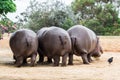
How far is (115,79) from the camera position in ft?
35.3

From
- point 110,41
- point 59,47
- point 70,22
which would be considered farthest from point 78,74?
point 70,22

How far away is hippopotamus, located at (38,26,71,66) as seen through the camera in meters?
15.0

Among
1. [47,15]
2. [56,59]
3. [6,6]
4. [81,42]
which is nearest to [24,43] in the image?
[56,59]

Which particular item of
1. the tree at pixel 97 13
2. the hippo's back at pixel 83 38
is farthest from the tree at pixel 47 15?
the hippo's back at pixel 83 38

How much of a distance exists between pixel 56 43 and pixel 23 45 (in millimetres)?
1147

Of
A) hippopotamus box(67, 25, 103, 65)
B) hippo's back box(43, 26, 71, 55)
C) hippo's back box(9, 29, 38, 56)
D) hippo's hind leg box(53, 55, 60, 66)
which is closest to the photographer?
hippo's back box(9, 29, 38, 56)

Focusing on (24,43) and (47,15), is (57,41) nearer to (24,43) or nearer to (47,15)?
(24,43)

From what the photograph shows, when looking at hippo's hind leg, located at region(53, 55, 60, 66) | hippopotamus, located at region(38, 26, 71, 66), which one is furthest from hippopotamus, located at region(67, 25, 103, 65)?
hippo's hind leg, located at region(53, 55, 60, 66)

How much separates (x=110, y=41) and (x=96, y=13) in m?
15.4

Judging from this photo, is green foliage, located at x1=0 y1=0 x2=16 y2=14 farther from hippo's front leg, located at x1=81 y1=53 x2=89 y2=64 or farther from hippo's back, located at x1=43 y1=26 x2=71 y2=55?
hippo's front leg, located at x1=81 y1=53 x2=89 y2=64

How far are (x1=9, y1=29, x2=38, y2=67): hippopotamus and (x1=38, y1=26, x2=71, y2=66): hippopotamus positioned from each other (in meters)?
0.38

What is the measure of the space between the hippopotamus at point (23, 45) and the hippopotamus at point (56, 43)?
38 cm

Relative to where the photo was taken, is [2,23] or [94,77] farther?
[2,23]

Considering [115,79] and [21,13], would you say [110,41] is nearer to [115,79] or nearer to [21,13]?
[21,13]
